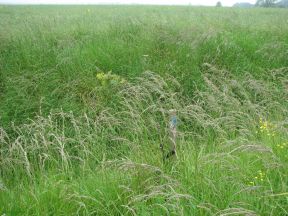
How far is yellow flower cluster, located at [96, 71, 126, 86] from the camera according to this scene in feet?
15.0

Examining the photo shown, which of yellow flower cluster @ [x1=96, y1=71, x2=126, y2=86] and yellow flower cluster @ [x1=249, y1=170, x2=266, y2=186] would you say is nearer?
yellow flower cluster @ [x1=249, y1=170, x2=266, y2=186]

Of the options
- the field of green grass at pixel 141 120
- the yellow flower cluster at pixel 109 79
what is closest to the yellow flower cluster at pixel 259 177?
the field of green grass at pixel 141 120

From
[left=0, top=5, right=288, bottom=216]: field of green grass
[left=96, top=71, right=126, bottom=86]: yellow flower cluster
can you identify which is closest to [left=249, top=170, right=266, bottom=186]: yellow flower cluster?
[left=0, top=5, right=288, bottom=216]: field of green grass

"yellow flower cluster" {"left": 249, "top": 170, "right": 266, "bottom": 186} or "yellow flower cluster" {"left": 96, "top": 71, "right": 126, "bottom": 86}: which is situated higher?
"yellow flower cluster" {"left": 96, "top": 71, "right": 126, "bottom": 86}

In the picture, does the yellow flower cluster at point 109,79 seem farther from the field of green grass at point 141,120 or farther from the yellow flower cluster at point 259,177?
the yellow flower cluster at point 259,177

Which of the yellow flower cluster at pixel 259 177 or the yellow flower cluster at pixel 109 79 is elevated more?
the yellow flower cluster at pixel 109 79

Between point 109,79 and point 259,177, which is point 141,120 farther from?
point 259,177

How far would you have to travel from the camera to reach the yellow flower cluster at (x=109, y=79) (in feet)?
15.0

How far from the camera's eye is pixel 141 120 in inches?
143

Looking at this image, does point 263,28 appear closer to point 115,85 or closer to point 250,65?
point 250,65

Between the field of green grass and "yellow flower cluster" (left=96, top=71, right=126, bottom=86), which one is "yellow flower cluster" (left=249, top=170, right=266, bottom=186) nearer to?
the field of green grass

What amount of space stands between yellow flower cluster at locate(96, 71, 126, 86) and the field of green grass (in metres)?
0.02

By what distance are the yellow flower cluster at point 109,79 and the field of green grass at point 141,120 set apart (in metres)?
0.02

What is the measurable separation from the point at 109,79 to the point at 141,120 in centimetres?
134
